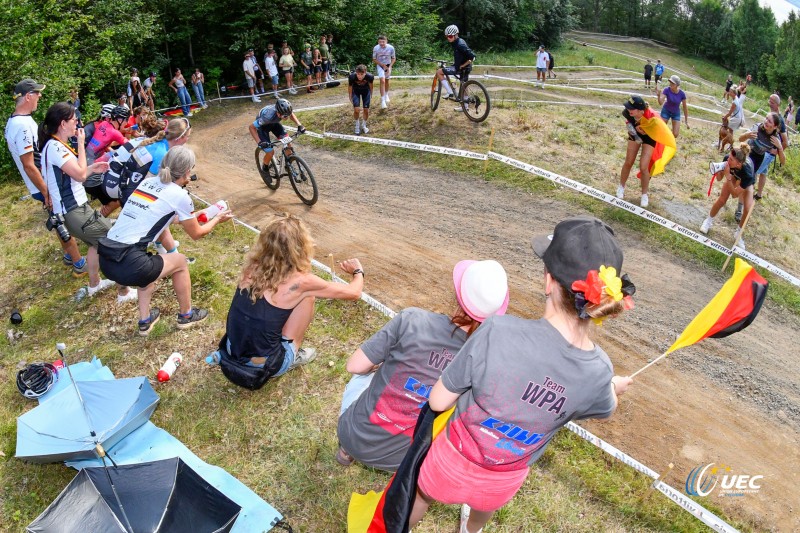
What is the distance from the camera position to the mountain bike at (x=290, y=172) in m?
9.05

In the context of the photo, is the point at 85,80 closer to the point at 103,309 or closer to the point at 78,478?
A: the point at 103,309

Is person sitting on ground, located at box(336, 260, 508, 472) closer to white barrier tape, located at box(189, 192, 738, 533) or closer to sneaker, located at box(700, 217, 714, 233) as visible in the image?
white barrier tape, located at box(189, 192, 738, 533)

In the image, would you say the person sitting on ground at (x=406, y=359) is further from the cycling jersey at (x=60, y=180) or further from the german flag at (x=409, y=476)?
the cycling jersey at (x=60, y=180)

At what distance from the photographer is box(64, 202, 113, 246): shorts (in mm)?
6293

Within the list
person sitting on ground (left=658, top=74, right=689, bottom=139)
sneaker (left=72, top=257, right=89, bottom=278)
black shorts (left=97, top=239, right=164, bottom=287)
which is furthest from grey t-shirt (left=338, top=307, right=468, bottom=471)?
person sitting on ground (left=658, top=74, right=689, bottom=139)

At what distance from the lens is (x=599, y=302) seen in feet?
7.32

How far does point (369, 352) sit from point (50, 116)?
5.13 m

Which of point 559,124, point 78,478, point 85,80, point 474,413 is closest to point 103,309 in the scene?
point 78,478

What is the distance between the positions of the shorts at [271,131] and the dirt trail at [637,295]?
1163 millimetres

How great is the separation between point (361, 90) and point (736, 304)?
10418 mm

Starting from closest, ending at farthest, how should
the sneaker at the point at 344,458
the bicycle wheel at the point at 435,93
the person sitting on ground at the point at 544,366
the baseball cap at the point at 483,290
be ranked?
the person sitting on ground at the point at 544,366, the baseball cap at the point at 483,290, the sneaker at the point at 344,458, the bicycle wheel at the point at 435,93

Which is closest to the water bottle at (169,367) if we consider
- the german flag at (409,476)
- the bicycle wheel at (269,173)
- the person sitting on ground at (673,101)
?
the german flag at (409,476)

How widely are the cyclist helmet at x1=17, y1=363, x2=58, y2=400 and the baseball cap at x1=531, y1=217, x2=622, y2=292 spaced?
5.11 meters

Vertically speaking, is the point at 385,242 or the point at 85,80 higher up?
the point at 85,80
